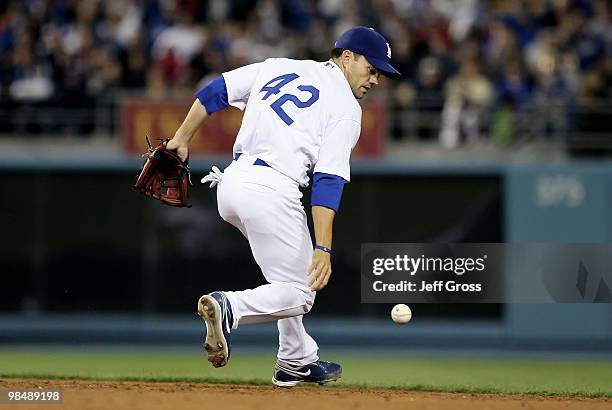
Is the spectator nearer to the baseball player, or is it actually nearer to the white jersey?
the baseball player

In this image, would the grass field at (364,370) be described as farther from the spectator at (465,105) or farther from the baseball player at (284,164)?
the spectator at (465,105)

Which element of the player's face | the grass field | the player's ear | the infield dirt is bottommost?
the grass field

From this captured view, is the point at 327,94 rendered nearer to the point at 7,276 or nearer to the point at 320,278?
the point at 320,278

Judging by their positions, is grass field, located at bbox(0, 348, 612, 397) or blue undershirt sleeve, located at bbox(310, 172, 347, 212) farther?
grass field, located at bbox(0, 348, 612, 397)

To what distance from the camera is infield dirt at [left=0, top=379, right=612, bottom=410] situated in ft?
18.2

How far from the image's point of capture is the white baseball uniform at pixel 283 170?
5785mm

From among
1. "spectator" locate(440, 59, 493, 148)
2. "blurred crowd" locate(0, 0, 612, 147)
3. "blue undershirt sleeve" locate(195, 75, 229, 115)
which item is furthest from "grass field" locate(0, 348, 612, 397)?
"blurred crowd" locate(0, 0, 612, 147)

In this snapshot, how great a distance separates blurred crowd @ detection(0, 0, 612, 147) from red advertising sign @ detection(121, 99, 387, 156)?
440 mm

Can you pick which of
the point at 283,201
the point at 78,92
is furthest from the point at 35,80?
the point at 283,201

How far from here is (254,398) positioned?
232 inches

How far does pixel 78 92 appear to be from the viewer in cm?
1241

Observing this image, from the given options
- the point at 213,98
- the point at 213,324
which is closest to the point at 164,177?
the point at 213,98

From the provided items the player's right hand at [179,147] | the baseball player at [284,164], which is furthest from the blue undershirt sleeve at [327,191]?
the player's right hand at [179,147]

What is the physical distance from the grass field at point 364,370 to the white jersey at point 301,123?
1.82 metres
